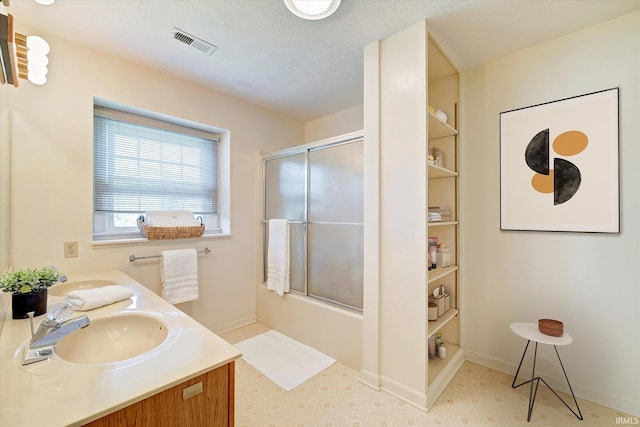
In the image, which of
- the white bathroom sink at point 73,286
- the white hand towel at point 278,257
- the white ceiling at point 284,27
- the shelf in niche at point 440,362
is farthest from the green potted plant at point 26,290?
the shelf in niche at point 440,362

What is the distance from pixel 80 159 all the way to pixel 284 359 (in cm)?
214

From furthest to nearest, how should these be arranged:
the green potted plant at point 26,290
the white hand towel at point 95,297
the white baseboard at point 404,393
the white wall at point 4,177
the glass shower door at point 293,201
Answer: the glass shower door at point 293,201 → the white baseboard at point 404,393 → the white wall at point 4,177 → the white hand towel at point 95,297 → the green potted plant at point 26,290

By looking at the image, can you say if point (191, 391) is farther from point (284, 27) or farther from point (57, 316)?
point (284, 27)

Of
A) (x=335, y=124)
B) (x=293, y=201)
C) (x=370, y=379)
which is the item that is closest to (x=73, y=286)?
(x=293, y=201)

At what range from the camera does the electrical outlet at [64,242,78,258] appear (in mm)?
1847

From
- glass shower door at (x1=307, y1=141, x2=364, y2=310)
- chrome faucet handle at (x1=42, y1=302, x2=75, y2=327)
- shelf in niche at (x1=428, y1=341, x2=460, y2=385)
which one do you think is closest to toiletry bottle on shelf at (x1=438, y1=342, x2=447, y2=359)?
shelf in niche at (x1=428, y1=341, x2=460, y2=385)

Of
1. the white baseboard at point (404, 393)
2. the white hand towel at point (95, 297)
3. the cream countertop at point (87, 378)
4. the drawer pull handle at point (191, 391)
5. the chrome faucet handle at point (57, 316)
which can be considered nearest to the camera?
the cream countertop at point (87, 378)

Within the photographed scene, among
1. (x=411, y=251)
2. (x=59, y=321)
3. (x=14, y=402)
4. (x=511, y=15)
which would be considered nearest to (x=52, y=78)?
(x=59, y=321)

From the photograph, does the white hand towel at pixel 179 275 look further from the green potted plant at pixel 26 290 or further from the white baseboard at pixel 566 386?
the white baseboard at pixel 566 386

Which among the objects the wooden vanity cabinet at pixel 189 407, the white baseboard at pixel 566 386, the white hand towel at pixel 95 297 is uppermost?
the white hand towel at pixel 95 297

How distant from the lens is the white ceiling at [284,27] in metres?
1.56

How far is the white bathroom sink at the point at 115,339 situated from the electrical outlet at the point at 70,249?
3.50ft

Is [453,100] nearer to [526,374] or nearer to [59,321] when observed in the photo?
[526,374]

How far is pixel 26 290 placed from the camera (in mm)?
1112
